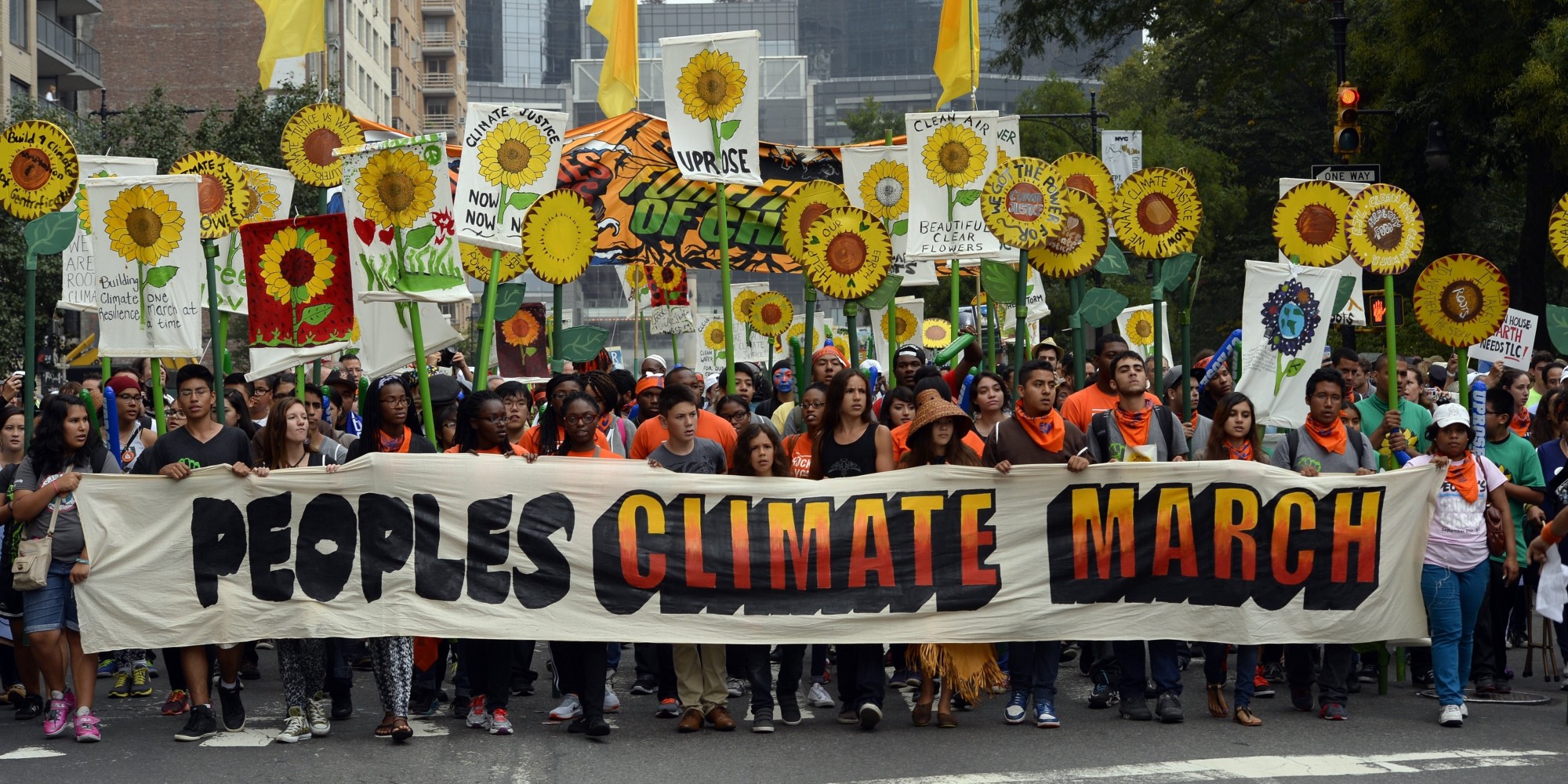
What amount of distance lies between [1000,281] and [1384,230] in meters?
3.12

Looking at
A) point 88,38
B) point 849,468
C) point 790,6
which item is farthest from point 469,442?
point 790,6

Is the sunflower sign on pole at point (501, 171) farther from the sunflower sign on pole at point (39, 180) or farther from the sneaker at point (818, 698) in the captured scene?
the sneaker at point (818, 698)

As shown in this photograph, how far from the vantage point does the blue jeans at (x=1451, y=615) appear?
8.38 meters

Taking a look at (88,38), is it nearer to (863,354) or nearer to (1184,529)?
(863,354)

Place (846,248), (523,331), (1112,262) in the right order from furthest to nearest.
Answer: (523,331) < (1112,262) < (846,248)

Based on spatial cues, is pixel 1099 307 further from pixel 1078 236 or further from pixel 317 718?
pixel 317 718

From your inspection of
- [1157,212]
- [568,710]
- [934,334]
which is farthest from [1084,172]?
[934,334]

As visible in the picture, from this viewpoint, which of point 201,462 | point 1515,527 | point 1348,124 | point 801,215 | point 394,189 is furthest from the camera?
point 1348,124

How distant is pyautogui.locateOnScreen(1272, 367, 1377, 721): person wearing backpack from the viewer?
8766 millimetres

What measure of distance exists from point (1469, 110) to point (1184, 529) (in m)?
16.2

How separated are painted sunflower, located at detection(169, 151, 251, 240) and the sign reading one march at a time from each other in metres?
4.28

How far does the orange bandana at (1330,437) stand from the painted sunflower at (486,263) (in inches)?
213

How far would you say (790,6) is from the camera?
6437 inches

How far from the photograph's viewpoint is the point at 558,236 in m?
11.6
